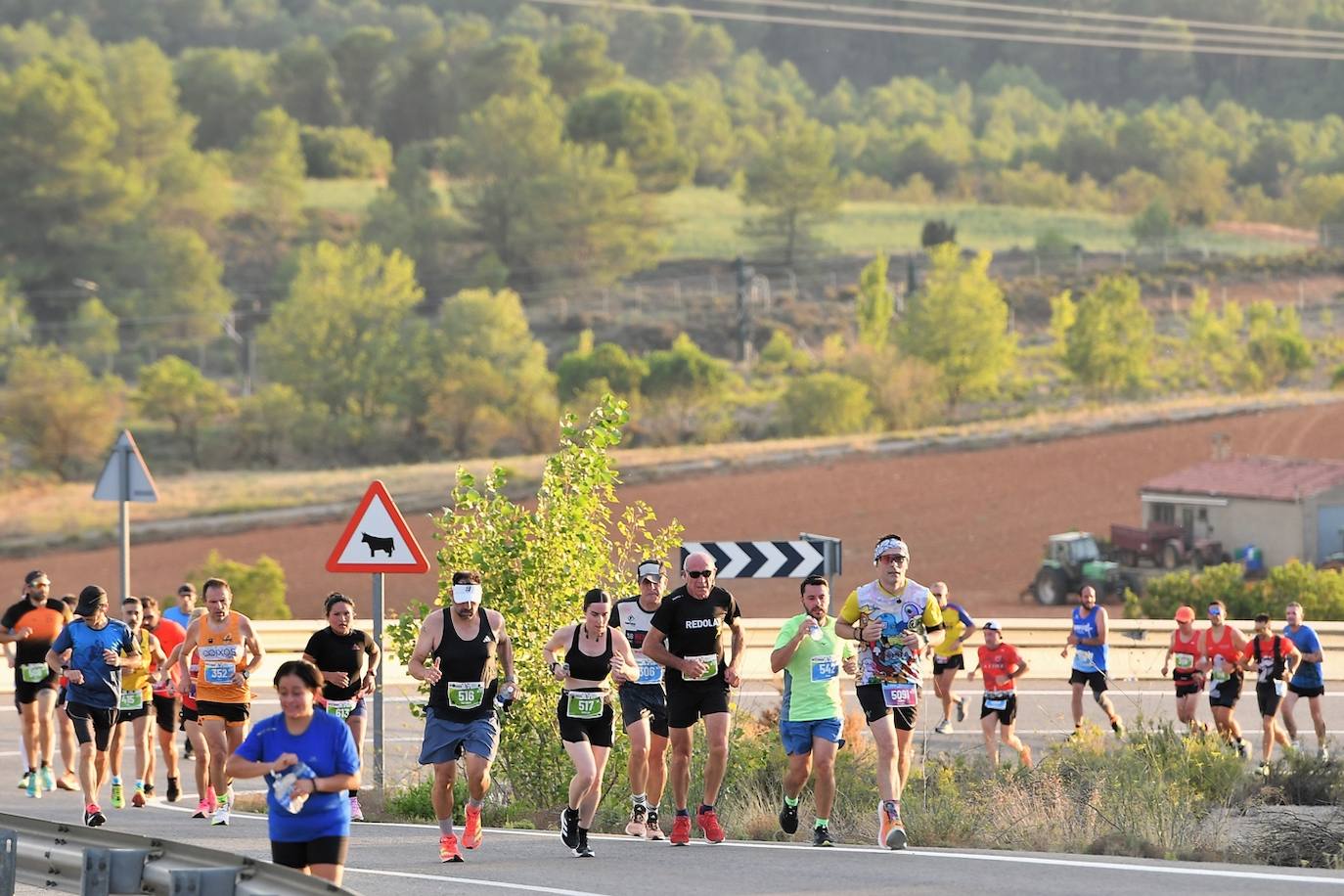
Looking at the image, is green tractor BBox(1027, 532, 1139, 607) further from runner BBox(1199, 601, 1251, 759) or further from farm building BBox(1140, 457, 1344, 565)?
runner BBox(1199, 601, 1251, 759)

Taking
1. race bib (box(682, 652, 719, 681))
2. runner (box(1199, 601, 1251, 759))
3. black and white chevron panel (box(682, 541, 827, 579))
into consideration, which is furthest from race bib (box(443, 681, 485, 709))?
runner (box(1199, 601, 1251, 759))

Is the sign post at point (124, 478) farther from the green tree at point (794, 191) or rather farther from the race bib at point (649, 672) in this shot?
the green tree at point (794, 191)

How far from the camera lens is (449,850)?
12.3 m

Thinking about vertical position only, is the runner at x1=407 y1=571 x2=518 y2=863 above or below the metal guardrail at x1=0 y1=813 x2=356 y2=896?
above

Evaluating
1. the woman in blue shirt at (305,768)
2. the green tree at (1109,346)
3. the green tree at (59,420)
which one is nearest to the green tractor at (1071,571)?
the green tree at (1109,346)

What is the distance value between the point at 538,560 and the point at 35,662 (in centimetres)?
448

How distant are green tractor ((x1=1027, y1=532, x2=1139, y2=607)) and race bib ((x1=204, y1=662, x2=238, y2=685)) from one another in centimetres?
3840

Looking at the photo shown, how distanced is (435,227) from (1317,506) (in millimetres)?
71406

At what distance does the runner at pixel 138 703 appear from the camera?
50.2 feet

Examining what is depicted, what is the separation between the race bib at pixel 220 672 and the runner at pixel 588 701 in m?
2.92

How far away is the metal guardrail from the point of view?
7.95 metres

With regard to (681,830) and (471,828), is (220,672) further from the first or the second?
(681,830)

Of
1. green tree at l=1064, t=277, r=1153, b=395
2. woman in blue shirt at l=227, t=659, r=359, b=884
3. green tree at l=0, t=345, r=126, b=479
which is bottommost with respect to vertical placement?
woman in blue shirt at l=227, t=659, r=359, b=884

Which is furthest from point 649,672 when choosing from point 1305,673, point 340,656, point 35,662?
point 1305,673
